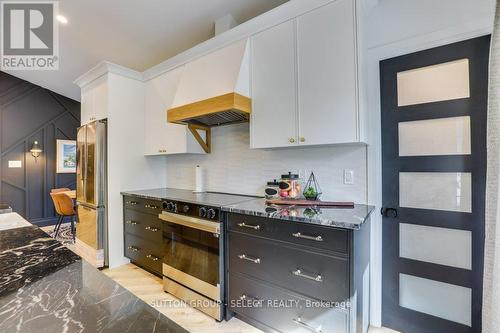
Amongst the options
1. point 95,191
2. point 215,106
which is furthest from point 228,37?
point 95,191

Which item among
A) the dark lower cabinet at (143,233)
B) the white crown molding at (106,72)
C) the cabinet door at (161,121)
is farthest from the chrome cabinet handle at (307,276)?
the white crown molding at (106,72)

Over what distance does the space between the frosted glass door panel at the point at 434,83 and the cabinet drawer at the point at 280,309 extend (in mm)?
1590

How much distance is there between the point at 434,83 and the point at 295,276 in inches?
66.5

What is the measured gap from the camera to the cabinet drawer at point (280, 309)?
1474 mm

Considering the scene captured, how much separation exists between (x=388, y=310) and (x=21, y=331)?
227 centimetres

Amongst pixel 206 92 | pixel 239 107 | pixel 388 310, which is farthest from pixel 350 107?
pixel 388 310

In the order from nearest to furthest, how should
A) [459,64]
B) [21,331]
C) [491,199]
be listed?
[21,331] < [491,199] < [459,64]

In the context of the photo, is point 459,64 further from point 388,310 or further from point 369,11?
point 388,310

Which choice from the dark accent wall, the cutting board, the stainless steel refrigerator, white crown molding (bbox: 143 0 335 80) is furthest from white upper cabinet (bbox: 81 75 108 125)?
the dark accent wall

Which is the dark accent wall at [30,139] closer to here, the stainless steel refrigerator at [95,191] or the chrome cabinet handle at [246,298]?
the stainless steel refrigerator at [95,191]

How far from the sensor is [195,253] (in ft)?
Result: 6.90

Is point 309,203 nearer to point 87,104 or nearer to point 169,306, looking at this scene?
point 169,306

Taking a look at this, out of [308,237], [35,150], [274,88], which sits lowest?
[308,237]

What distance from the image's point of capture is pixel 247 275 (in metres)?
1.83
